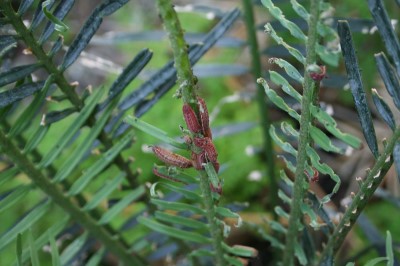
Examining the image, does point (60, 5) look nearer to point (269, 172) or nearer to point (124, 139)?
point (124, 139)

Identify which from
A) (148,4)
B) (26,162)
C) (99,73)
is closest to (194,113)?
(26,162)

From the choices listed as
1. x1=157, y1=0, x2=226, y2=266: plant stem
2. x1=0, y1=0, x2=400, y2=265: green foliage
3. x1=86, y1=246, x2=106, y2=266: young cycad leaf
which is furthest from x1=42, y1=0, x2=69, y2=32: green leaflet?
x1=86, y1=246, x2=106, y2=266: young cycad leaf

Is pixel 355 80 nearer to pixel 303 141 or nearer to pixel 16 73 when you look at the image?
pixel 303 141

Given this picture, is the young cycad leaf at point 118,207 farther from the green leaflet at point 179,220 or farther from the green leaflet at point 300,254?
the green leaflet at point 300,254

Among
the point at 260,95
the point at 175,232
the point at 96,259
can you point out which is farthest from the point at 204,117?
the point at 260,95

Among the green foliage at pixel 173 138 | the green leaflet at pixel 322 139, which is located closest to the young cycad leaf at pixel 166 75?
the green foliage at pixel 173 138

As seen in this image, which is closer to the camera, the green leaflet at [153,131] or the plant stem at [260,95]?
the green leaflet at [153,131]
